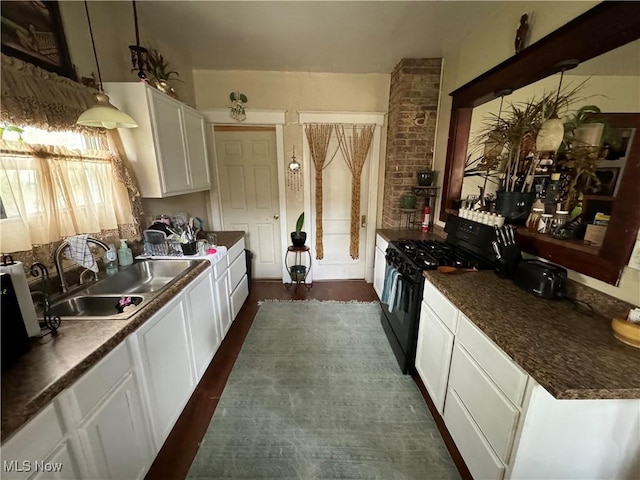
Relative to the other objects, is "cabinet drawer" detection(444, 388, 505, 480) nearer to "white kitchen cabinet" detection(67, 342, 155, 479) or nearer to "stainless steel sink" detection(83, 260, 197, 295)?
"white kitchen cabinet" detection(67, 342, 155, 479)

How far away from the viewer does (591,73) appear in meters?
1.30

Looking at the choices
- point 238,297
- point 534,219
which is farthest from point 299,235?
point 534,219

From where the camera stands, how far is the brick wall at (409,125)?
2.78 meters

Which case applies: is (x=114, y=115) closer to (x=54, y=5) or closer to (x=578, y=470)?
(x=54, y=5)

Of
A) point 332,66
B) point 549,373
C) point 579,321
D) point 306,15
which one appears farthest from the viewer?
point 332,66

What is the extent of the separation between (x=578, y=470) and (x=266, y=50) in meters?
3.63

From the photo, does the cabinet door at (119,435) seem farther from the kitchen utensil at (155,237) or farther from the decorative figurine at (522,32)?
the decorative figurine at (522,32)

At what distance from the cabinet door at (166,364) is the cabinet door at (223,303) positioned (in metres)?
0.54

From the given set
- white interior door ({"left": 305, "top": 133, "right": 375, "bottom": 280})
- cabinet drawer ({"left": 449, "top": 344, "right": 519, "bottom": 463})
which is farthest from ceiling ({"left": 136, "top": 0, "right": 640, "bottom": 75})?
cabinet drawer ({"left": 449, "top": 344, "right": 519, "bottom": 463})

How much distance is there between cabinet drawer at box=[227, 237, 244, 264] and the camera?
2525 millimetres

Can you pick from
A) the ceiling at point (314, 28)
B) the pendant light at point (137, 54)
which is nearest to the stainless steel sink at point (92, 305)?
the pendant light at point (137, 54)

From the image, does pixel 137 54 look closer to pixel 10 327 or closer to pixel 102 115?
pixel 102 115

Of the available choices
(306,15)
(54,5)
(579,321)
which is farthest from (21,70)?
(579,321)

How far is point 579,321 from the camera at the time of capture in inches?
44.8
